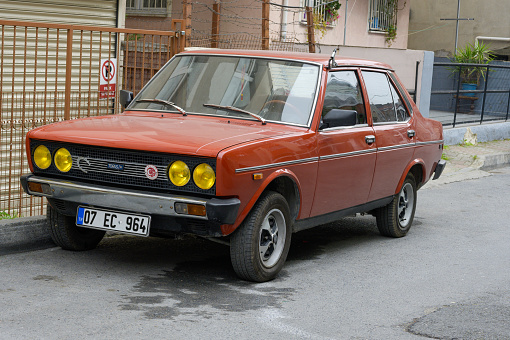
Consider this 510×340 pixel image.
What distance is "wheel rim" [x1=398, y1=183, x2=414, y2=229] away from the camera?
8.17 m

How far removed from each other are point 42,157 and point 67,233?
77cm

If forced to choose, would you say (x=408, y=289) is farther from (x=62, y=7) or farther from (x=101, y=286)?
(x=62, y=7)

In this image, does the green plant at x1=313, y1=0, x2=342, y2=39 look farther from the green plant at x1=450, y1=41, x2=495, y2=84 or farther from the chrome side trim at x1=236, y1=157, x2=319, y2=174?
the chrome side trim at x1=236, y1=157, x2=319, y2=174

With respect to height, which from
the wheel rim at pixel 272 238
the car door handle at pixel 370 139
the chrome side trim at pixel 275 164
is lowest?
the wheel rim at pixel 272 238

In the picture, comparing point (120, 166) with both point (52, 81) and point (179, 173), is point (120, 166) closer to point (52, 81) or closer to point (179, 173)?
point (179, 173)

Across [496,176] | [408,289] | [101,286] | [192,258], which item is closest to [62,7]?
[192,258]

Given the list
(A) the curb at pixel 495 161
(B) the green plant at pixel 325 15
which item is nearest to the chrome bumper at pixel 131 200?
(A) the curb at pixel 495 161

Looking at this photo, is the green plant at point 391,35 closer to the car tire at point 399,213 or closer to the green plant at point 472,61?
the green plant at point 472,61

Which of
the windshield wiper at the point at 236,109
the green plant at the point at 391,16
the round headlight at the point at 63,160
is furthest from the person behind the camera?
the green plant at the point at 391,16

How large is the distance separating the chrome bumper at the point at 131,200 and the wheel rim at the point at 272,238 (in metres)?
0.57

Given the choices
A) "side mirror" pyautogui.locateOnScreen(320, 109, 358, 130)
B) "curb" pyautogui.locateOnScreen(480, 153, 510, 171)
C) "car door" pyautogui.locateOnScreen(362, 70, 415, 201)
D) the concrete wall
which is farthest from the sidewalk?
the concrete wall

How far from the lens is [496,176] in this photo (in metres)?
13.7

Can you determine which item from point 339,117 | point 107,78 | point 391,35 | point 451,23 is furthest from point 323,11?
point 339,117

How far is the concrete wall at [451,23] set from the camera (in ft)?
90.7
